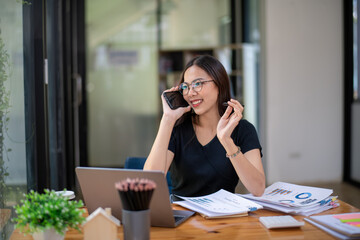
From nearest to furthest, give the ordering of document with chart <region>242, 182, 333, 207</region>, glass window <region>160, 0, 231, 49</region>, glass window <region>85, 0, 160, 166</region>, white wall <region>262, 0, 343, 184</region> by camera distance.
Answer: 1. document with chart <region>242, 182, 333, 207</region>
2. white wall <region>262, 0, 343, 184</region>
3. glass window <region>85, 0, 160, 166</region>
4. glass window <region>160, 0, 231, 49</region>

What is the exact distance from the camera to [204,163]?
200 centimetres

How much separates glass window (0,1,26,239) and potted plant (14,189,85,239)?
62 cm

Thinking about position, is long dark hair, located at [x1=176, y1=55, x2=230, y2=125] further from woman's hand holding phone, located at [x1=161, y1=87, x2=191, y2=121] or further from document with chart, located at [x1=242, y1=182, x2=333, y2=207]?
document with chart, located at [x1=242, y1=182, x2=333, y2=207]

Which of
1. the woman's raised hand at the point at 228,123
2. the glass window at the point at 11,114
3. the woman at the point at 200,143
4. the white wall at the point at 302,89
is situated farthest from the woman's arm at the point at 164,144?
the white wall at the point at 302,89

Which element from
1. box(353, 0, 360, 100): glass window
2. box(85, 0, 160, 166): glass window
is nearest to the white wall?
box(353, 0, 360, 100): glass window

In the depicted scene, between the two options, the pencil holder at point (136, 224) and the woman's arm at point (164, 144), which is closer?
the pencil holder at point (136, 224)

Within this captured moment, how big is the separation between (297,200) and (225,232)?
413mm

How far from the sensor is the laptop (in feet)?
3.91

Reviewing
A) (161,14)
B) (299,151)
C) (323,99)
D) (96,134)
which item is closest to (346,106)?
(323,99)

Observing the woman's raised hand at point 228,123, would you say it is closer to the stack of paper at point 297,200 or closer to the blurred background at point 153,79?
the stack of paper at point 297,200

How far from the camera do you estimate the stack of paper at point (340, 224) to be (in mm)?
1168

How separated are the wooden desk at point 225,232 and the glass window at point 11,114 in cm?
57

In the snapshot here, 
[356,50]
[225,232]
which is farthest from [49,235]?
[356,50]

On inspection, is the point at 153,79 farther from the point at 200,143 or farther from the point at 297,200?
the point at 297,200
